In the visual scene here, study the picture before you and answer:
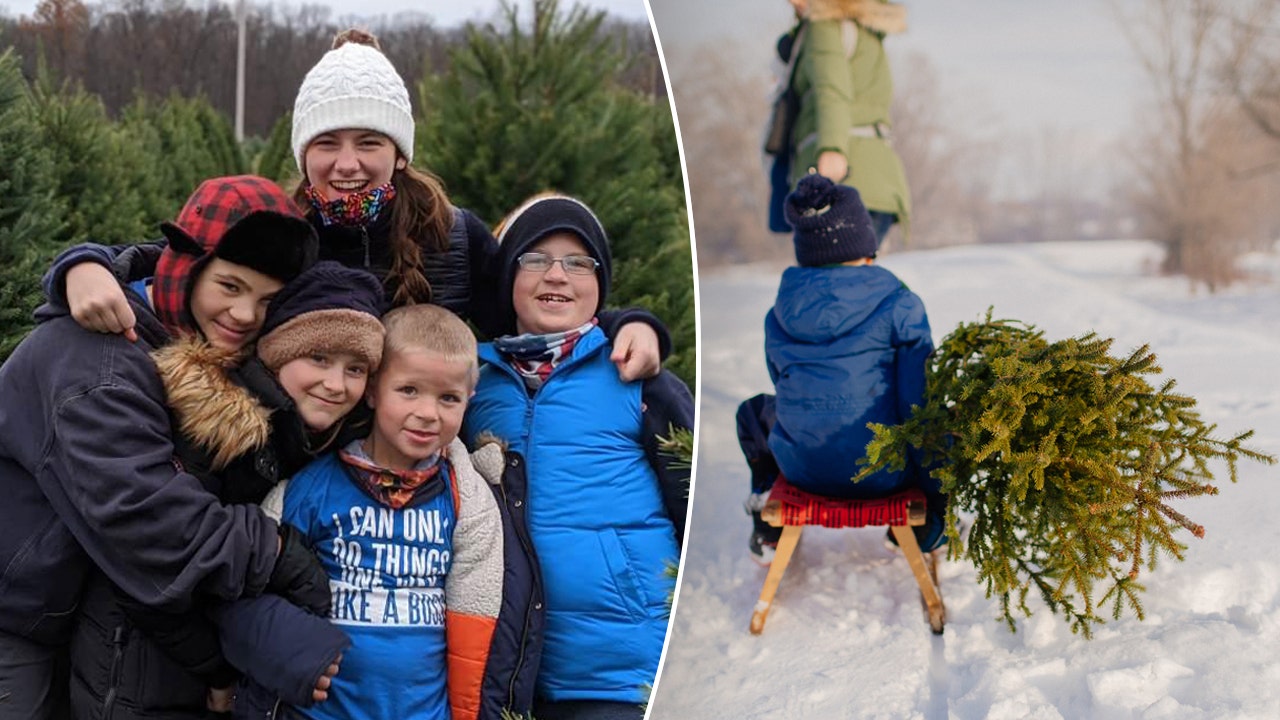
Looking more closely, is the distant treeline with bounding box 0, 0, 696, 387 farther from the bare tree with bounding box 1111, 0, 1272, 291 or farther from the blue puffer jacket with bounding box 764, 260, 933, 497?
the bare tree with bounding box 1111, 0, 1272, 291

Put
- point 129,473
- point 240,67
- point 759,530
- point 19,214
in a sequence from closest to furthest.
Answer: point 129,473
point 19,214
point 240,67
point 759,530

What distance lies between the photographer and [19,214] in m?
2.38

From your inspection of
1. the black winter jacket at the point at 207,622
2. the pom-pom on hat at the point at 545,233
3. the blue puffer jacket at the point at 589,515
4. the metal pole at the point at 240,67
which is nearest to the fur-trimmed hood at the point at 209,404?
the black winter jacket at the point at 207,622

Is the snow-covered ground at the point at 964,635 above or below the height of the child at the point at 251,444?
below

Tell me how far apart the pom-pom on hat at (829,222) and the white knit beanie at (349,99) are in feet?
5.74

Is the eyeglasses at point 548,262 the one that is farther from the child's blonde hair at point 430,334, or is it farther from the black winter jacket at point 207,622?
the black winter jacket at point 207,622

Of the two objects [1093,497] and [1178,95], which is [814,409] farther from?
[1178,95]

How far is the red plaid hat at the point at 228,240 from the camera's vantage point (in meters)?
1.95

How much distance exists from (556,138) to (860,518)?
1.46 m

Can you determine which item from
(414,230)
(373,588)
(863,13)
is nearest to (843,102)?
(863,13)

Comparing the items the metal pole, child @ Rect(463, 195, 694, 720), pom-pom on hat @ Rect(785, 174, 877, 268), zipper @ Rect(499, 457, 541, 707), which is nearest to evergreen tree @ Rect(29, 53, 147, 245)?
the metal pole

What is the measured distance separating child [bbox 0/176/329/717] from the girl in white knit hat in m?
0.13

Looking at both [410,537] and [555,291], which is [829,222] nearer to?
[555,291]

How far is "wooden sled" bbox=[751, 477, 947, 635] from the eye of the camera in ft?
11.8
